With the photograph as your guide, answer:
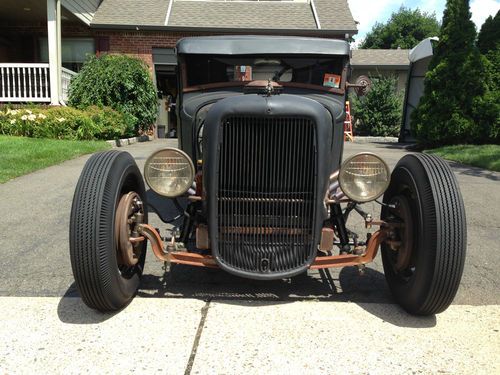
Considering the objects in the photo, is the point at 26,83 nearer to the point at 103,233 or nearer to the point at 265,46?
the point at 265,46

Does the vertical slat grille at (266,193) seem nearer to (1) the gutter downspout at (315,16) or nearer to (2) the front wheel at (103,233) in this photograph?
(2) the front wheel at (103,233)

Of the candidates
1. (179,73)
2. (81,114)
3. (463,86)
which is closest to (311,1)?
(463,86)

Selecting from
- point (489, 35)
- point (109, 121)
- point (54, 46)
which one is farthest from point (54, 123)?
A: point (489, 35)

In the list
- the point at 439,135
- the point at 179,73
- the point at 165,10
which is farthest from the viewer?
the point at 165,10

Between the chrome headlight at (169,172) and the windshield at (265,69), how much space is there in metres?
1.45

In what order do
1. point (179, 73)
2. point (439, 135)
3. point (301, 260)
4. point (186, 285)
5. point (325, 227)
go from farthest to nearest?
1. point (439, 135)
2. point (179, 73)
3. point (186, 285)
4. point (325, 227)
5. point (301, 260)

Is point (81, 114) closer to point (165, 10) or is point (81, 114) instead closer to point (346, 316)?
point (165, 10)

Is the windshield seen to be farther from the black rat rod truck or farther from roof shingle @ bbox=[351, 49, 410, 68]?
roof shingle @ bbox=[351, 49, 410, 68]

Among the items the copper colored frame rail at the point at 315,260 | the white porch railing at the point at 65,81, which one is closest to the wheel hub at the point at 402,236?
the copper colored frame rail at the point at 315,260

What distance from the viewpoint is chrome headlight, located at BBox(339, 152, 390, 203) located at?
2553mm

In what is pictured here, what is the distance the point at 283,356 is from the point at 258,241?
0.67m

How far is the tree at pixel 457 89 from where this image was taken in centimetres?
1070

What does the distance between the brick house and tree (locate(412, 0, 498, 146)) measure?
3272 millimetres

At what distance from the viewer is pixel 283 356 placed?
2.19 meters
